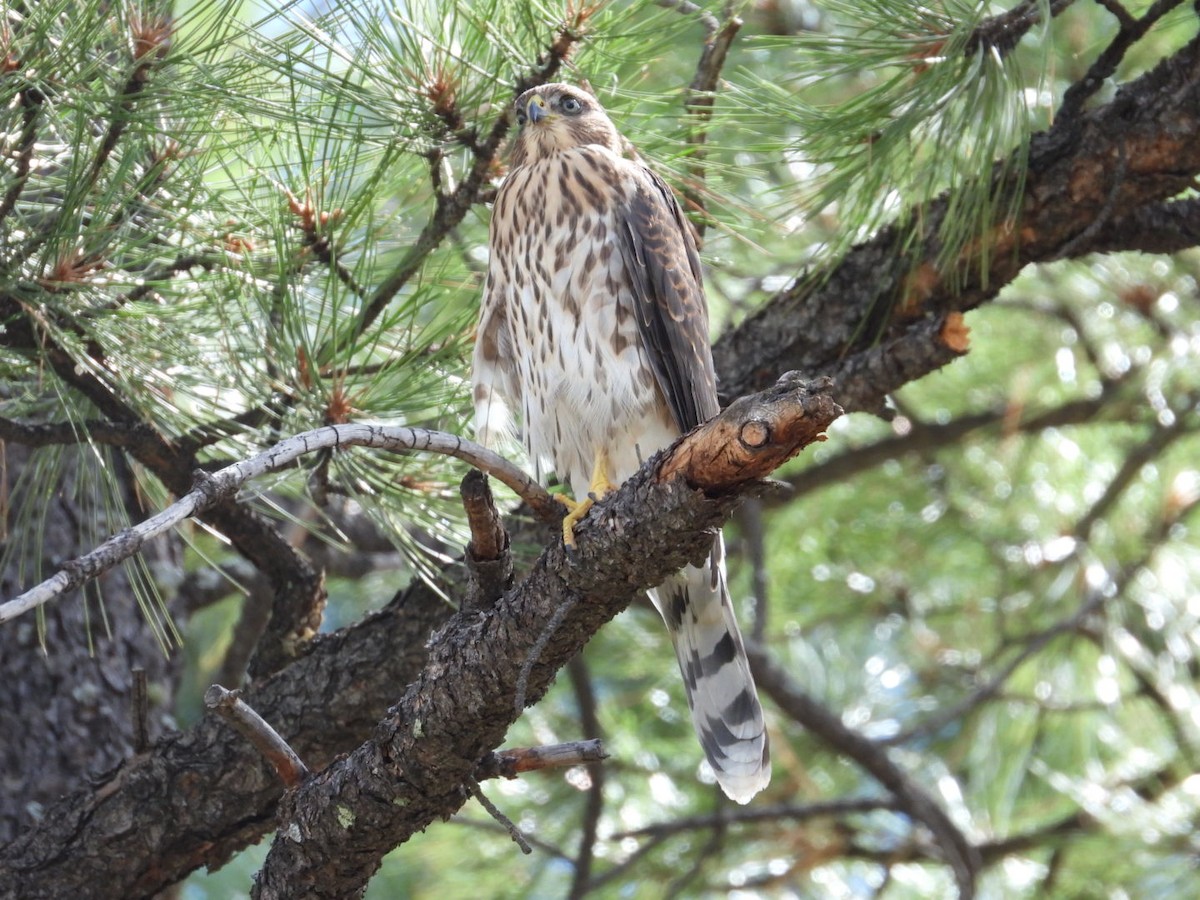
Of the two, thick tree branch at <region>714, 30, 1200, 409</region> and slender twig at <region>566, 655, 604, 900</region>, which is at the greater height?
thick tree branch at <region>714, 30, 1200, 409</region>

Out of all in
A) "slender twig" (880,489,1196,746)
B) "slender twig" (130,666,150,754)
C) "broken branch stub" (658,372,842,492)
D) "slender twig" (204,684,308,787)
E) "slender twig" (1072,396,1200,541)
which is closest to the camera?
"broken branch stub" (658,372,842,492)

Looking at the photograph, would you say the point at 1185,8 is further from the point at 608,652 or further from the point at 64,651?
the point at 64,651

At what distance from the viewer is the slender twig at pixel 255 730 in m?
2.22

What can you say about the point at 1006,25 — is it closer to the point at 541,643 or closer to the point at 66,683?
the point at 541,643

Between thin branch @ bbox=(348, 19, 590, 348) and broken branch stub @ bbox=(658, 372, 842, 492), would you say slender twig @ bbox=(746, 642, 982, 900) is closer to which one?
thin branch @ bbox=(348, 19, 590, 348)

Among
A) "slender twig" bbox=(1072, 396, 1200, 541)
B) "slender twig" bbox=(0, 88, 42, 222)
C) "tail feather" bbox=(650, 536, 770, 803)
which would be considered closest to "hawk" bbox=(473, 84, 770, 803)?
"tail feather" bbox=(650, 536, 770, 803)

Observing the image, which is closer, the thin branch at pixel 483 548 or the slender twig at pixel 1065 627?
the thin branch at pixel 483 548

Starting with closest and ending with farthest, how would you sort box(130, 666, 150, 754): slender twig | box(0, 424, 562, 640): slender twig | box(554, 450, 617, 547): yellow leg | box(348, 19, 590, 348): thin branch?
box(0, 424, 562, 640): slender twig < box(554, 450, 617, 547): yellow leg < box(130, 666, 150, 754): slender twig < box(348, 19, 590, 348): thin branch

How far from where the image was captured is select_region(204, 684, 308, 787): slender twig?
222 cm

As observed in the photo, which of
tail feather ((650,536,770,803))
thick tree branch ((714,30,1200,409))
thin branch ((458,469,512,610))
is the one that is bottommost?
tail feather ((650,536,770,803))

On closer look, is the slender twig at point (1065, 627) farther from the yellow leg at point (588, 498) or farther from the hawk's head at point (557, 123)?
the hawk's head at point (557, 123)

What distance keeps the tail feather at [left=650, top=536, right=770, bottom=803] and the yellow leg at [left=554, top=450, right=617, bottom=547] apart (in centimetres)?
28

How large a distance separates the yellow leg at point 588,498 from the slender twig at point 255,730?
0.58 meters

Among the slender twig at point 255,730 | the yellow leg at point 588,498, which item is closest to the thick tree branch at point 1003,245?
the yellow leg at point 588,498
